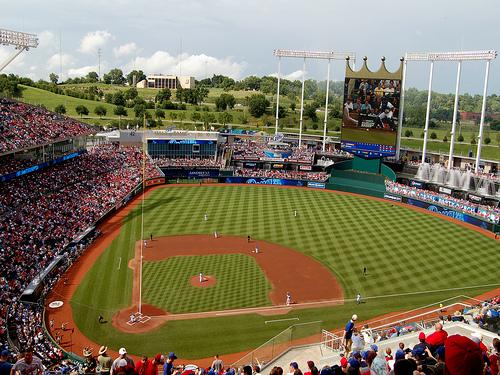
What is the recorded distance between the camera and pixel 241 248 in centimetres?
3856

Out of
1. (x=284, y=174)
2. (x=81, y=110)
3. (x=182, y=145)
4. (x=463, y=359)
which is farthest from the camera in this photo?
(x=81, y=110)

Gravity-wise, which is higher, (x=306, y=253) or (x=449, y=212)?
(x=449, y=212)

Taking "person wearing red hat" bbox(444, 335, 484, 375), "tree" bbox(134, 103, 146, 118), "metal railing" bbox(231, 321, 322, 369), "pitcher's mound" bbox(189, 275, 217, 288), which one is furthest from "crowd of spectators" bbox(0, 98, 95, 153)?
"tree" bbox(134, 103, 146, 118)

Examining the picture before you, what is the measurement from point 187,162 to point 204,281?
3746 centimetres

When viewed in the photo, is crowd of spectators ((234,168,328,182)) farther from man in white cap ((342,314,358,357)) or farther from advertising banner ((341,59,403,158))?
man in white cap ((342,314,358,357))

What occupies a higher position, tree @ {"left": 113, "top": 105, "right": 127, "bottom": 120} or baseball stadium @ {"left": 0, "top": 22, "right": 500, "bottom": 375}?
tree @ {"left": 113, "top": 105, "right": 127, "bottom": 120}

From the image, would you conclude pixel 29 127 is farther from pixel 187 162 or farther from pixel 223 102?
pixel 223 102

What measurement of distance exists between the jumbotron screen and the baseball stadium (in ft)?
0.84

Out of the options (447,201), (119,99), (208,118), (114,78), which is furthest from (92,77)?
(447,201)

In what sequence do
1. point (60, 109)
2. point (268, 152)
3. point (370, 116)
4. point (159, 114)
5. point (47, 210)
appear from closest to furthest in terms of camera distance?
point (47, 210), point (370, 116), point (268, 152), point (60, 109), point (159, 114)

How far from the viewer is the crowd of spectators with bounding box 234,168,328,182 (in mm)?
64250

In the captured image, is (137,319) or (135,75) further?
(135,75)

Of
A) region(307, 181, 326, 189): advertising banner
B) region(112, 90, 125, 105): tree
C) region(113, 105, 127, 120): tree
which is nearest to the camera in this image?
region(307, 181, 326, 189): advertising banner

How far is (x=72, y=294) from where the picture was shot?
2936cm
